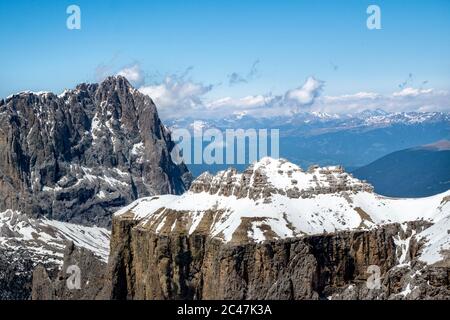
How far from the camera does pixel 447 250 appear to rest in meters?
157
